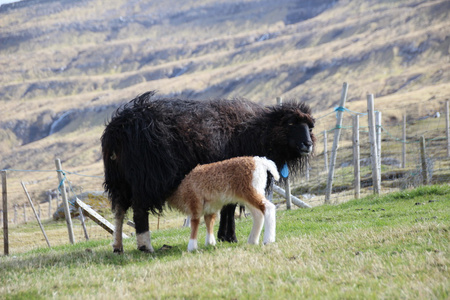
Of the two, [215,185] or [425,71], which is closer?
[215,185]

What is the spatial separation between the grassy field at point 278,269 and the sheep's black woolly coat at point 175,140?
1.10 meters

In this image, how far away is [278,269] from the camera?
20.7ft

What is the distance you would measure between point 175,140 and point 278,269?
3344 millimetres

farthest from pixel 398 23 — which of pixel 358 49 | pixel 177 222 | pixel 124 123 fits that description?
pixel 124 123

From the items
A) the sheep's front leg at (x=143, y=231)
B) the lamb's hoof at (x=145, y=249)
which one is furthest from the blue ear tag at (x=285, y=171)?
the lamb's hoof at (x=145, y=249)

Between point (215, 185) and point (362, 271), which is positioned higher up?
point (215, 185)

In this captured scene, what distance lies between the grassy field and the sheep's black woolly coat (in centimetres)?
110

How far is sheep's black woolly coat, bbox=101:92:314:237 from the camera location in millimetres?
8609

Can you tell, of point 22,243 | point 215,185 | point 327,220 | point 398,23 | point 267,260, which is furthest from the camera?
point 398,23

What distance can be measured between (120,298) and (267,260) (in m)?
2.03

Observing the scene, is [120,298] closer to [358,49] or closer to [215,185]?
[215,185]

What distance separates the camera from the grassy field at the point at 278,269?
5.43 m

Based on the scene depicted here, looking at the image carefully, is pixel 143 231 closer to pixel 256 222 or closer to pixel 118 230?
pixel 118 230

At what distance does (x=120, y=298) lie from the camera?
557 cm
